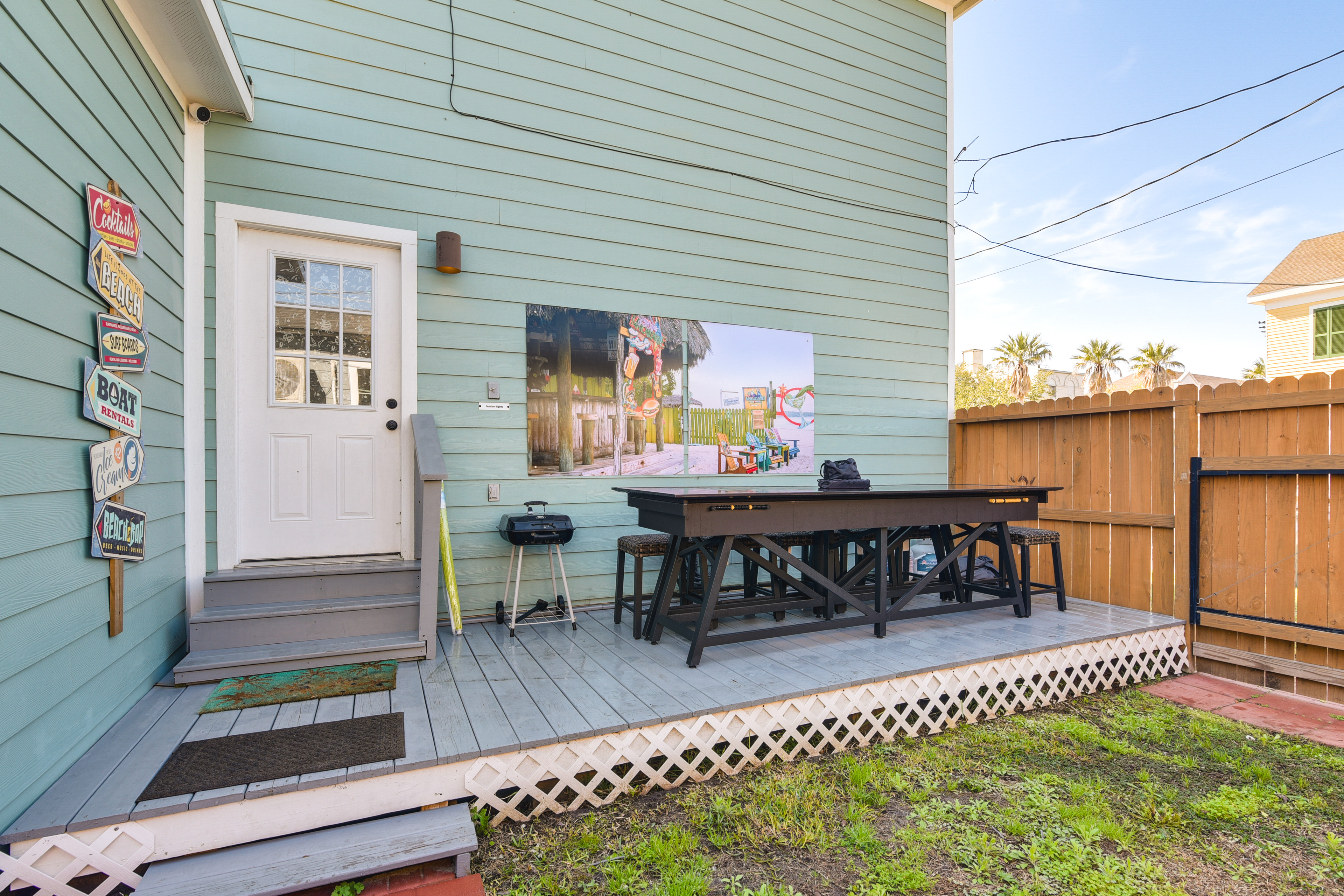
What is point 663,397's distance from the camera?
165 inches

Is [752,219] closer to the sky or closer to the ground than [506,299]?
closer to the sky

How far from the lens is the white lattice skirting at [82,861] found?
1464 mm

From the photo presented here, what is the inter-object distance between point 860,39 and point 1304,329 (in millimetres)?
12194

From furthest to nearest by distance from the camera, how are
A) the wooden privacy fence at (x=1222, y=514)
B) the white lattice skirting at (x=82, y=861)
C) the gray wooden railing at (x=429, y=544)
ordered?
the wooden privacy fence at (x=1222, y=514) < the gray wooden railing at (x=429, y=544) < the white lattice skirting at (x=82, y=861)

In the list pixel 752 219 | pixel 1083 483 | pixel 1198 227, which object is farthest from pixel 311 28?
pixel 1198 227

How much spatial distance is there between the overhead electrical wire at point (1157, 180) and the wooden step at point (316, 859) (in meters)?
5.80

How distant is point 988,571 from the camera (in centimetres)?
436

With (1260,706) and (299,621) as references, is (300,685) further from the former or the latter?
(1260,706)

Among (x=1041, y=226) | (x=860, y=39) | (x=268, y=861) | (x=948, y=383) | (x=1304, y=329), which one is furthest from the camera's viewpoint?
(x=1304, y=329)

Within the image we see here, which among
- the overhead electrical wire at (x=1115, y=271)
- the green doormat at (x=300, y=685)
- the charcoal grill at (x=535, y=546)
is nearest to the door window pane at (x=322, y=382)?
the charcoal grill at (x=535, y=546)

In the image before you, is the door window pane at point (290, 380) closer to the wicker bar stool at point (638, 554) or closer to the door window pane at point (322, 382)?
the door window pane at point (322, 382)

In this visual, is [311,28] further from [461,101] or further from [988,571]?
[988,571]

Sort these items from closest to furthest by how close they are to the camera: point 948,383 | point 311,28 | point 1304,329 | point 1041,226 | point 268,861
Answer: point 268,861 < point 311,28 < point 948,383 < point 1041,226 < point 1304,329

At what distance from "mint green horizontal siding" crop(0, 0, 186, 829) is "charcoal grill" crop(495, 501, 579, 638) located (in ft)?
5.09
